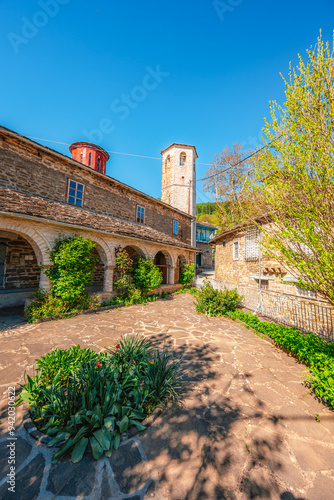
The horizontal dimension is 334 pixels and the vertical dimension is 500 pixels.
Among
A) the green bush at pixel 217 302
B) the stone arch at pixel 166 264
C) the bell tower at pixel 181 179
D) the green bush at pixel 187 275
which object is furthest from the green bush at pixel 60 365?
the bell tower at pixel 181 179

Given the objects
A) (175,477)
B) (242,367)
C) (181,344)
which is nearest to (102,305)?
(181,344)

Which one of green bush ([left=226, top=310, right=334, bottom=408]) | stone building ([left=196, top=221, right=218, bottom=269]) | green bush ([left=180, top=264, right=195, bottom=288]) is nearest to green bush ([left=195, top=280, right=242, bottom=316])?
green bush ([left=226, top=310, right=334, bottom=408])

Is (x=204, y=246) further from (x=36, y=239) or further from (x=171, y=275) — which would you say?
(x=36, y=239)

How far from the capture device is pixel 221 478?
1.91m

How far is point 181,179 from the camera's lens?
71.3 feet

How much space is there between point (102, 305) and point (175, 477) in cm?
743

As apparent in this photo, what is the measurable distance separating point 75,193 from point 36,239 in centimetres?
400

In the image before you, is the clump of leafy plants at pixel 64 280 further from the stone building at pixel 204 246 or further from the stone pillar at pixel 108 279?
the stone building at pixel 204 246

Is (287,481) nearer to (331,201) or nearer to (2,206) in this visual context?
(331,201)

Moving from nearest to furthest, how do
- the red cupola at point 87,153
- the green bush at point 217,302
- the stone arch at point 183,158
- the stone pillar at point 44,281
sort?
1. the stone pillar at point 44,281
2. the green bush at point 217,302
3. the red cupola at point 87,153
4. the stone arch at point 183,158

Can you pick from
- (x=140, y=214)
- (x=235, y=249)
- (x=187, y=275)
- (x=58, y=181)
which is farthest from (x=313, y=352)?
(x=140, y=214)

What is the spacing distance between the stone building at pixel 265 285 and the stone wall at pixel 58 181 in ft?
21.3

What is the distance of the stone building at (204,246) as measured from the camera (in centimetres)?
2928


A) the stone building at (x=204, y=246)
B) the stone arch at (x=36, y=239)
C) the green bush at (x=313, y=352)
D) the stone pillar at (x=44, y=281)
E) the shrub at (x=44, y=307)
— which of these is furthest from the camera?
the stone building at (x=204, y=246)
